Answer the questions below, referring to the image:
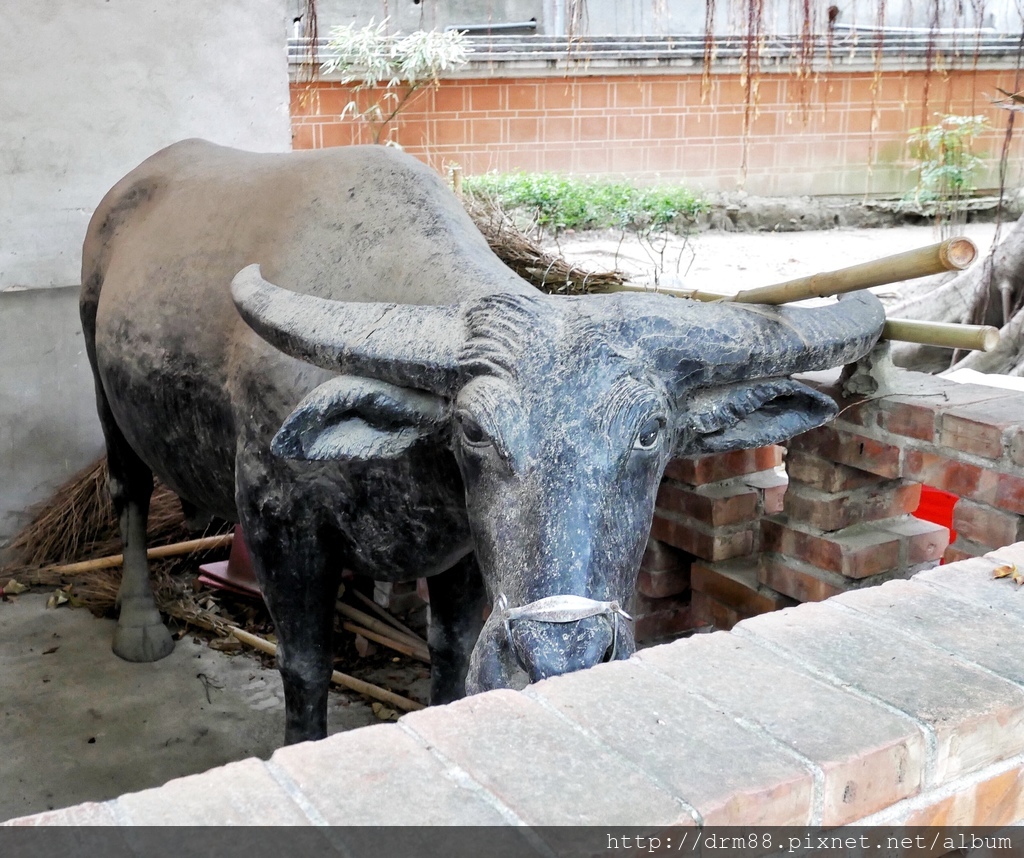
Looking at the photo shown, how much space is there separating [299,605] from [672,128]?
392 inches

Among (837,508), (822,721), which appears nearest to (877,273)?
(837,508)

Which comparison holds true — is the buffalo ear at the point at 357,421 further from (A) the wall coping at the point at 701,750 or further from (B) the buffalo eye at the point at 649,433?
(A) the wall coping at the point at 701,750

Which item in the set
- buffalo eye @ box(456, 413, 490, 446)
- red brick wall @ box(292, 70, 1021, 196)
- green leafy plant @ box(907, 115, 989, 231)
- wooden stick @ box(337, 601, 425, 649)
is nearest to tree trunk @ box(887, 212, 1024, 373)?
wooden stick @ box(337, 601, 425, 649)

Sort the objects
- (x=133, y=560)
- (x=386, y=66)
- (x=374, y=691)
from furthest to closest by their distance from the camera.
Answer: (x=386, y=66), (x=133, y=560), (x=374, y=691)

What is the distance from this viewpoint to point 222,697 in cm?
361

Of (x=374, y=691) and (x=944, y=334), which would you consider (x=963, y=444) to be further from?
(x=374, y=691)

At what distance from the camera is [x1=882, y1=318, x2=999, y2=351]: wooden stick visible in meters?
2.25

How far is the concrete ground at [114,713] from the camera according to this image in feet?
10.4

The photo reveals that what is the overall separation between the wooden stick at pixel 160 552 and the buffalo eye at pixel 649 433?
2.92m

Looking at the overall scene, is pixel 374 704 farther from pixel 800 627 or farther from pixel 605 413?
pixel 800 627

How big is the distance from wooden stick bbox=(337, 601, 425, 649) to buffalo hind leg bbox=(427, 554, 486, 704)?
2.34 feet

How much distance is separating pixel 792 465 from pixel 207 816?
6.75ft

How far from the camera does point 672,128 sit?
38.4ft

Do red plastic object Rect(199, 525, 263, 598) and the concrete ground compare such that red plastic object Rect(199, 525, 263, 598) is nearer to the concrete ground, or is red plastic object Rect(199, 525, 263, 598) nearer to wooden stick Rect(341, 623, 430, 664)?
the concrete ground
